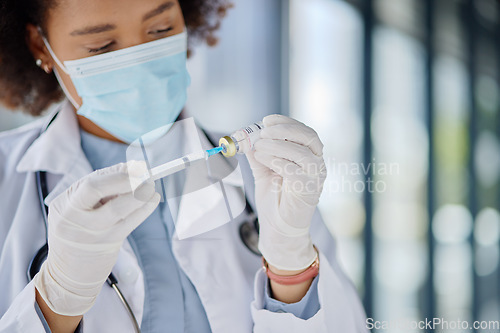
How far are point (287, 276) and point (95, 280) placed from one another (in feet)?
1.25

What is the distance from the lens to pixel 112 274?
965 millimetres

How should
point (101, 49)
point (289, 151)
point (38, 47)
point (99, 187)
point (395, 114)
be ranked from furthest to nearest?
point (395, 114) → point (38, 47) → point (101, 49) → point (289, 151) → point (99, 187)

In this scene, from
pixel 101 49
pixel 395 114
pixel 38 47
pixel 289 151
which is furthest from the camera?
pixel 395 114

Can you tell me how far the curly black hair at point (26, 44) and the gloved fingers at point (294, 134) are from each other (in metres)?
0.55

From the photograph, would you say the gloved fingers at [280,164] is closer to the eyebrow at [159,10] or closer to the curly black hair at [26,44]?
the eyebrow at [159,10]

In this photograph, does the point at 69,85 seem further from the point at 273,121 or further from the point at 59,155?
the point at 273,121

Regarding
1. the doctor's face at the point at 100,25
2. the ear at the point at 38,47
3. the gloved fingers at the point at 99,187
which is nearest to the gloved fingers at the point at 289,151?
the gloved fingers at the point at 99,187

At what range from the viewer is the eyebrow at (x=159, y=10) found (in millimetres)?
1000

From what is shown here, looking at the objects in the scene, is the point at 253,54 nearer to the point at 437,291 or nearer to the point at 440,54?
the point at 440,54

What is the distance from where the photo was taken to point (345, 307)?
1069mm

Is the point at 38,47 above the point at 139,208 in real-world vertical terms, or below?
above

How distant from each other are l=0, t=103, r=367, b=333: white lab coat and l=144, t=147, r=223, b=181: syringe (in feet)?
0.33

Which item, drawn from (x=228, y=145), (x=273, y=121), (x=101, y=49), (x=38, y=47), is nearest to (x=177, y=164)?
(x=228, y=145)

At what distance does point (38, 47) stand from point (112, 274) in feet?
1.85
